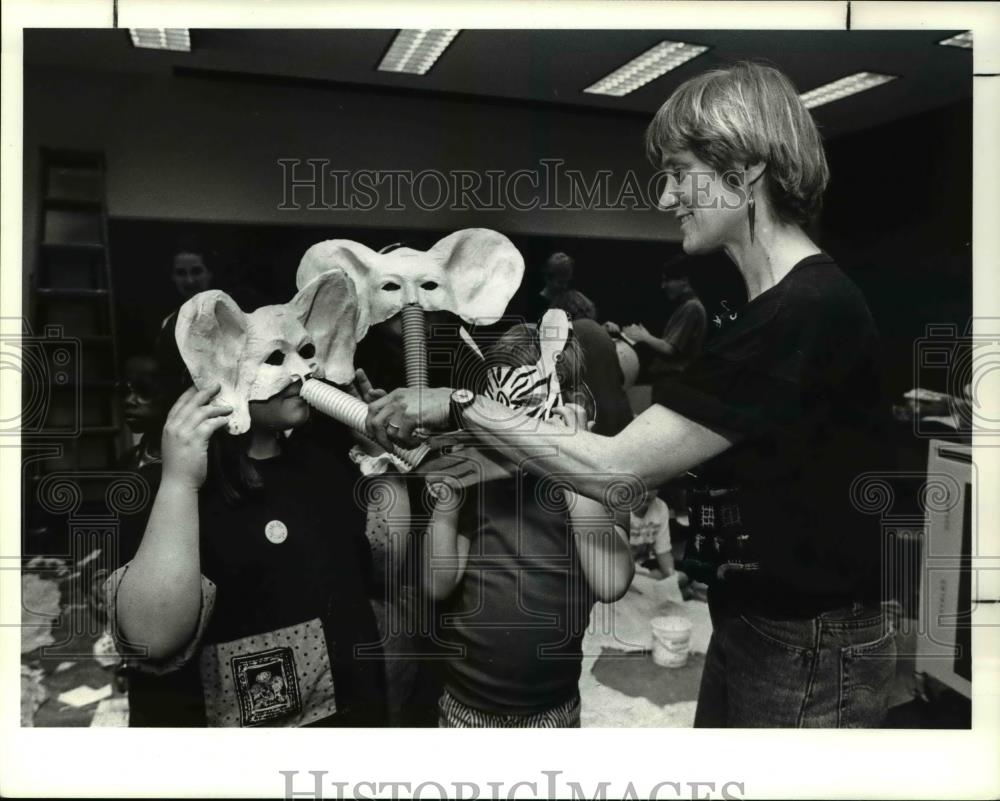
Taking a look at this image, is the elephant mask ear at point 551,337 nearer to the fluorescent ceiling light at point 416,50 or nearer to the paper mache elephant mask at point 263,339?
the paper mache elephant mask at point 263,339

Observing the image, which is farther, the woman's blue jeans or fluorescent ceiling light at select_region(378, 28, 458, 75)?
fluorescent ceiling light at select_region(378, 28, 458, 75)

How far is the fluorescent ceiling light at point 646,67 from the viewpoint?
2.18 m

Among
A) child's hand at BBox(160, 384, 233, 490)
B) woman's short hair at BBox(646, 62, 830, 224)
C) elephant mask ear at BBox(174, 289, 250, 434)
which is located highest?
woman's short hair at BBox(646, 62, 830, 224)

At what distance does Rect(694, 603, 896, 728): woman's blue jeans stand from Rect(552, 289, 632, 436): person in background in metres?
0.60

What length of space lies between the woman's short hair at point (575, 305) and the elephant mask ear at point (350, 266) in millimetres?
499

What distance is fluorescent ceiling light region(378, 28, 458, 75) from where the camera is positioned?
7.23ft

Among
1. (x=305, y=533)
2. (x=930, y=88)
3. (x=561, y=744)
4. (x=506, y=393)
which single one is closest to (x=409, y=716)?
(x=561, y=744)

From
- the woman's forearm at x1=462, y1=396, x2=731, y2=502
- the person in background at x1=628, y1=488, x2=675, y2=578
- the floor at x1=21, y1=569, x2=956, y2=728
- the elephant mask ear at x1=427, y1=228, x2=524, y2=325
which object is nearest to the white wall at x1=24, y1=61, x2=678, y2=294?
the elephant mask ear at x1=427, y1=228, x2=524, y2=325

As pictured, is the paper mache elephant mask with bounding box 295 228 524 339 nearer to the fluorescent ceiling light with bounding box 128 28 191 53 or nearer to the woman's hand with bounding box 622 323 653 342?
the woman's hand with bounding box 622 323 653 342

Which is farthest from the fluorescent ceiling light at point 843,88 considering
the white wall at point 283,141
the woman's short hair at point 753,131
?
the white wall at point 283,141

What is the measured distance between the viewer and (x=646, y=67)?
86.2 inches

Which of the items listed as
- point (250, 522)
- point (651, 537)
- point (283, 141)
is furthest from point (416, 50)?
point (651, 537)

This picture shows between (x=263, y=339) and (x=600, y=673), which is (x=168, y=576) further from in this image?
(x=600, y=673)

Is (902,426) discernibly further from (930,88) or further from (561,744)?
(561,744)
